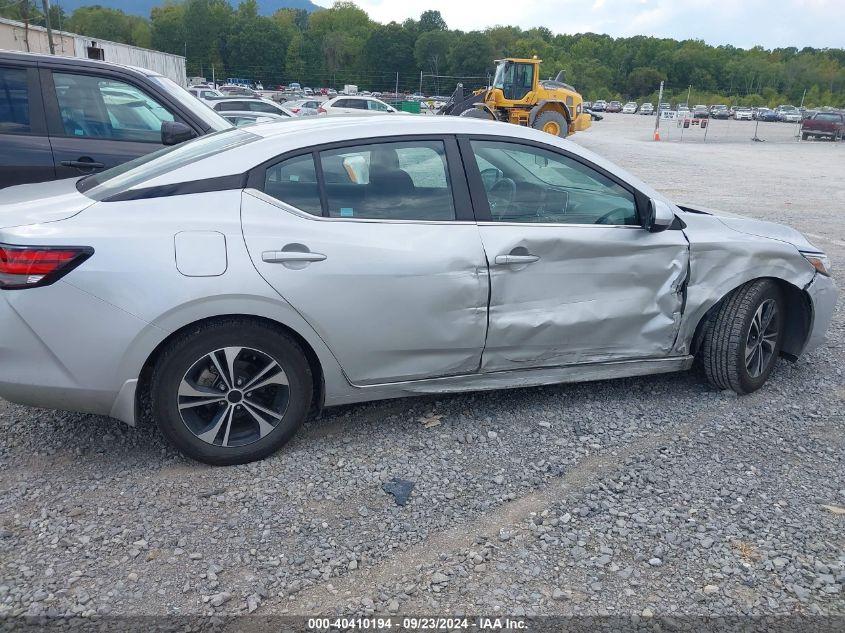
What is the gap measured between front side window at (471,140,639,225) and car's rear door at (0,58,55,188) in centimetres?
317

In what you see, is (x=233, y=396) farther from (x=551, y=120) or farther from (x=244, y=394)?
(x=551, y=120)

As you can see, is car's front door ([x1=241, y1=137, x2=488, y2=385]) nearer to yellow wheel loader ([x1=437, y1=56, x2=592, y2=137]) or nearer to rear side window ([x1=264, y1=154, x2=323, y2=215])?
rear side window ([x1=264, y1=154, x2=323, y2=215])

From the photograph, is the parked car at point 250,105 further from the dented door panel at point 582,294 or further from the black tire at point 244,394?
the black tire at point 244,394

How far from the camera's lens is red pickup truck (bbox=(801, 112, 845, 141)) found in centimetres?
3744

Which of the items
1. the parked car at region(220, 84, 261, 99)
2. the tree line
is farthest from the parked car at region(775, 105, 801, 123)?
the parked car at region(220, 84, 261, 99)

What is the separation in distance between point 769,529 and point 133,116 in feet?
15.8

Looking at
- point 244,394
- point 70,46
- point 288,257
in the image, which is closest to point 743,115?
point 70,46

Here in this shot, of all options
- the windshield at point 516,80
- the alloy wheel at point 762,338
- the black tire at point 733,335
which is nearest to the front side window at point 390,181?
the black tire at point 733,335

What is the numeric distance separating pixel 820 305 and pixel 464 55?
9469 centimetres

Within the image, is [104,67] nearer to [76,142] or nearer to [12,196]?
[76,142]

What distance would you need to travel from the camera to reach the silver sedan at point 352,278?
296cm

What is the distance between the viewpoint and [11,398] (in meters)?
3.05

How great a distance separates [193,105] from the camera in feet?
17.8

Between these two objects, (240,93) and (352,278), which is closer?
(352,278)
